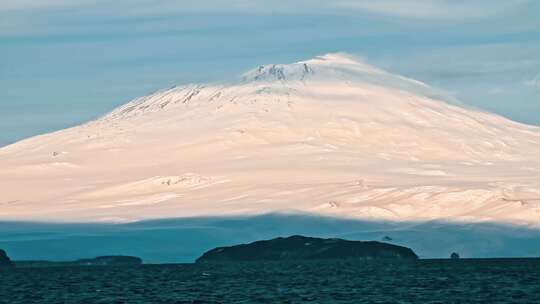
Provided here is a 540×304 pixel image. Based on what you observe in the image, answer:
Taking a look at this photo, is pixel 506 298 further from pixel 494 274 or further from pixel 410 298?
pixel 494 274

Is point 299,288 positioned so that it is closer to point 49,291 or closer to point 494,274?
point 49,291

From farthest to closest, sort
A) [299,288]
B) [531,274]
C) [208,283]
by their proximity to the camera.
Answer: [531,274], [208,283], [299,288]

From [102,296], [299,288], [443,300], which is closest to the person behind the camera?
[443,300]

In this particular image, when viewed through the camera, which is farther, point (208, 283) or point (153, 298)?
point (208, 283)

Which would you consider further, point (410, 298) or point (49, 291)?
point (49, 291)

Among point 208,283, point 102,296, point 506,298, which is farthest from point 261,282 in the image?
point 506,298

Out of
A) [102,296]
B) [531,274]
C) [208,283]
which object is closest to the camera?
[102,296]

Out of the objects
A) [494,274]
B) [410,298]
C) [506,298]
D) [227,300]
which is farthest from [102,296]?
[494,274]

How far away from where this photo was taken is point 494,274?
5482 inches

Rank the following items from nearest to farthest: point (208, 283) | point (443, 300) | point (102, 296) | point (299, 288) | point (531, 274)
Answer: point (443, 300)
point (102, 296)
point (299, 288)
point (208, 283)
point (531, 274)

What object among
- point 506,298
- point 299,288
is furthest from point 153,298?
point 506,298

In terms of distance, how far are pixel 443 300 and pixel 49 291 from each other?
114 ft

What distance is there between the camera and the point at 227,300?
95.5 metres

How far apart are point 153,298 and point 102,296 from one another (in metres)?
5.02
